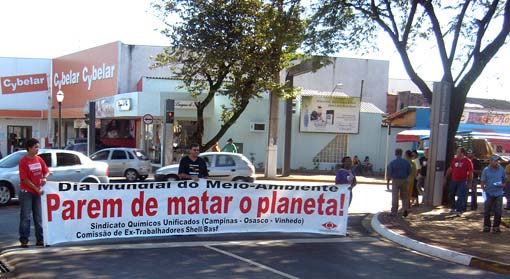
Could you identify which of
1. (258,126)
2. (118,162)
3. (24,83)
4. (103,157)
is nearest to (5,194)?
(118,162)

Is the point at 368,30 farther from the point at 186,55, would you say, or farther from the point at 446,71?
the point at 186,55

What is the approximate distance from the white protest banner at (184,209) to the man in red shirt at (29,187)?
0.16 m

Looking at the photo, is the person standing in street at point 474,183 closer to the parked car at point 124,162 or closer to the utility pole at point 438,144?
the utility pole at point 438,144

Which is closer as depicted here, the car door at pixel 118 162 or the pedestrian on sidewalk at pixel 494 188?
the pedestrian on sidewalk at pixel 494 188

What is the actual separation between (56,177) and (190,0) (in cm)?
1013

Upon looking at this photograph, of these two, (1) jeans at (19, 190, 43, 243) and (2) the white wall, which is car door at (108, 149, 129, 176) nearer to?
(1) jeans at (19, 190, 43, 243)

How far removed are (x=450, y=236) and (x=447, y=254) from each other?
190cm

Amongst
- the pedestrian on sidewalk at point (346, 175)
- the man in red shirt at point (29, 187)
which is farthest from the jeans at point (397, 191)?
the man in red shirt at point (29, 187)

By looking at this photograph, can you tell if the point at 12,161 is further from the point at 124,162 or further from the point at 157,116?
the point at 157,116

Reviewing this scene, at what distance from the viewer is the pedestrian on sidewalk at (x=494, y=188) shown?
10688mm

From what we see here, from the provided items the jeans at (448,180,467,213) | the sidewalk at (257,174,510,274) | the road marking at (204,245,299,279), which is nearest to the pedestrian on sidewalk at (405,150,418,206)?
the sidewalk at (257,174,510,274)

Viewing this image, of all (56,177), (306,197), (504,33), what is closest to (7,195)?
(56,177)

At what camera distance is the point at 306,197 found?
32.8 ft

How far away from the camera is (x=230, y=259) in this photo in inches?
304
